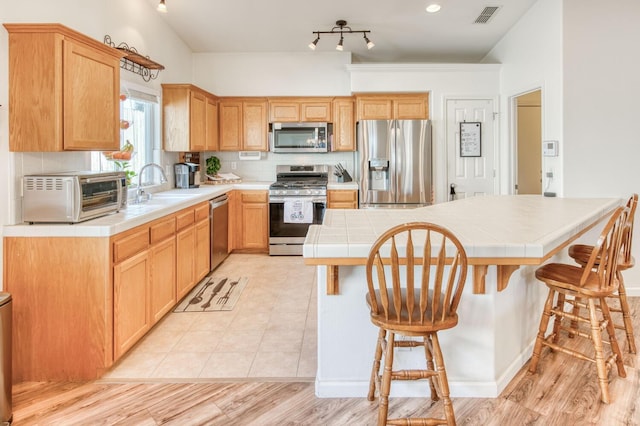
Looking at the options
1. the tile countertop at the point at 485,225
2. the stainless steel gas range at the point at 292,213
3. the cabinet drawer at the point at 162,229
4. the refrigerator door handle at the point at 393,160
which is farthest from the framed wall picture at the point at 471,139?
the cabinet drawer at the point at 162,229

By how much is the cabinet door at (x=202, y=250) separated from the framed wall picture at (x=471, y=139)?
3.30 meters

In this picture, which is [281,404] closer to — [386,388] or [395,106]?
[386,388]

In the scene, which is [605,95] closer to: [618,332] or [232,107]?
[618,332]

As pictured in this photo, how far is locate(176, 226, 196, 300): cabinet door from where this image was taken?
134 inches

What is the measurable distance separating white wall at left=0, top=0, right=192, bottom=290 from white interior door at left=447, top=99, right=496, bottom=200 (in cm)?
357

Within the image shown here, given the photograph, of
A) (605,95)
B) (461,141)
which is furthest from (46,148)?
(461,141)

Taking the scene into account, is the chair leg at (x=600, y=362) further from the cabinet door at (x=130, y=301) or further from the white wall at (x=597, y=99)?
the cabinet door at (x=130, y=301)

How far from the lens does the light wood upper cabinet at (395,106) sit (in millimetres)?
5391

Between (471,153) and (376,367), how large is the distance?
160 inches

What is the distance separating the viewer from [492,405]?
2.03 m

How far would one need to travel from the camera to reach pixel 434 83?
5340 mm

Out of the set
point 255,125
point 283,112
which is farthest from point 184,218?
point 283,112

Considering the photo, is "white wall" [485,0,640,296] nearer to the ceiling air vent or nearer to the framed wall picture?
the ceiling air vent

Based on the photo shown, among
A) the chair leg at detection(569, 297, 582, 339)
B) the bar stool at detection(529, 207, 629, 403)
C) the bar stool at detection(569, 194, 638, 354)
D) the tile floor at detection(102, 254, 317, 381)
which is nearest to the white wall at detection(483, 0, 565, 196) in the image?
the bar stool at detection(569, 194, 638, 354)
